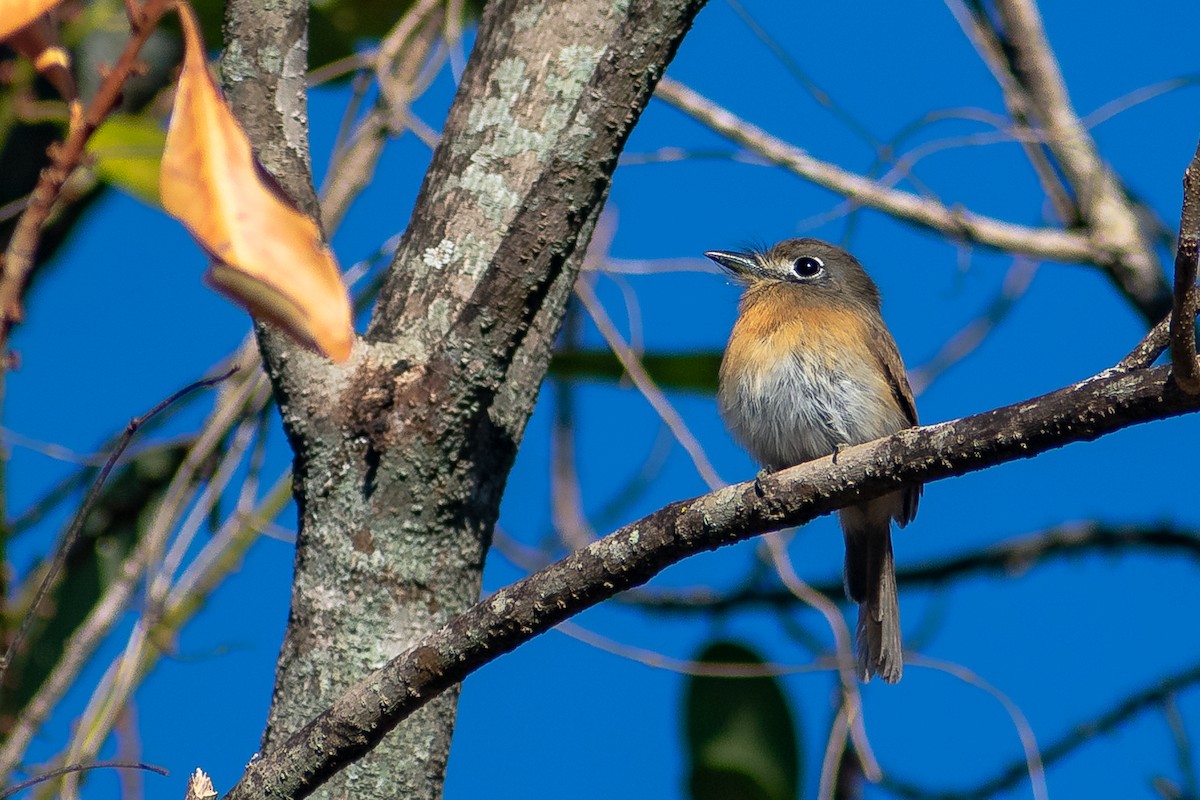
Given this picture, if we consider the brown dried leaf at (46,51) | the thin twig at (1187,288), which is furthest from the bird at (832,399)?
the brown dried leaf at (46,51)

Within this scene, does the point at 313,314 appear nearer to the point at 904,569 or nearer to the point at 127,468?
the point at 127,468

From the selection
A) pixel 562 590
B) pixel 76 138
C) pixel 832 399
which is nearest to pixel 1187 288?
pixel 562 590

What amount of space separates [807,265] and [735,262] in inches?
11.4

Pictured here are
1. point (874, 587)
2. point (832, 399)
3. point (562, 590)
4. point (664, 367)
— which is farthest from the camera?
point (664, 367)

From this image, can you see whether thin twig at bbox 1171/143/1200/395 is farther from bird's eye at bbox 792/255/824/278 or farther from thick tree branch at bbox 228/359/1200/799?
bird's eye at bbox 792/255/824/278

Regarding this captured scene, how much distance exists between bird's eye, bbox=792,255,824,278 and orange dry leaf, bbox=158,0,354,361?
13.5ft

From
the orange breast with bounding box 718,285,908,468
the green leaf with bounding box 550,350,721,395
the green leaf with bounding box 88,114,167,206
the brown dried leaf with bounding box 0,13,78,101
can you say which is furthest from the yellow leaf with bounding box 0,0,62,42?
the green leaf with bounding box 550,350,721,395

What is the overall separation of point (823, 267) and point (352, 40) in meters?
1.92

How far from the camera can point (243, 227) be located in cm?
107

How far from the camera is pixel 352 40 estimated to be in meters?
4.93

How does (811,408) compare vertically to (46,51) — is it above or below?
above

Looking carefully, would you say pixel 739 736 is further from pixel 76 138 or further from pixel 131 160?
pixel 76 138

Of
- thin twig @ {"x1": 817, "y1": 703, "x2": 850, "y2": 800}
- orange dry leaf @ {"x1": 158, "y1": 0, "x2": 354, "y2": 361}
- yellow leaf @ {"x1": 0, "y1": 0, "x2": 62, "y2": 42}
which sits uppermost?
thin twig @ {"x1": 817, "y1": 703, "x2": 850, "y2": 800}

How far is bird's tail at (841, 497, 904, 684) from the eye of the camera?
14.9 ft
